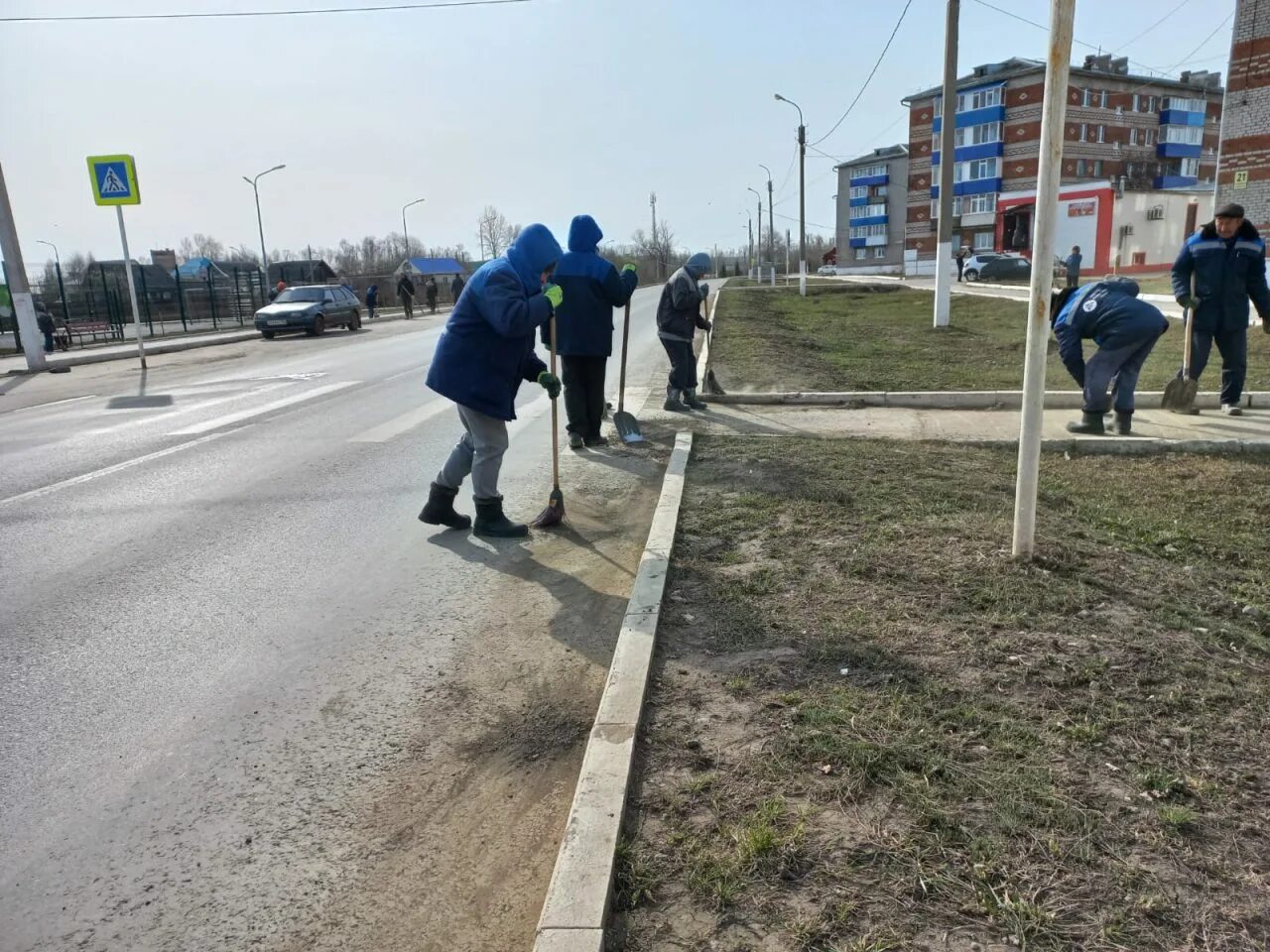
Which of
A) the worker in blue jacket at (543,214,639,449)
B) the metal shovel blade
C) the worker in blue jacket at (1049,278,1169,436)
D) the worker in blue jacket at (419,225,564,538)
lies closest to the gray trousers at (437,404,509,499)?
the worker in blue jacket at (419,225,564,538)

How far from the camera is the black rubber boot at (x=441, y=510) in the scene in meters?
5.75

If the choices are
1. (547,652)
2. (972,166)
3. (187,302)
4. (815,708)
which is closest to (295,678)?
(547,652)

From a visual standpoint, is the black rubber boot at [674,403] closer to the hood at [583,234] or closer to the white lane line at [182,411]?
the hood at [583,234]

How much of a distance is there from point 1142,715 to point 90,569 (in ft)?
17.6

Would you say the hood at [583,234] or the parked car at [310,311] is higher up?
the hood at [583,234]

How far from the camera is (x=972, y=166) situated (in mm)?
69062

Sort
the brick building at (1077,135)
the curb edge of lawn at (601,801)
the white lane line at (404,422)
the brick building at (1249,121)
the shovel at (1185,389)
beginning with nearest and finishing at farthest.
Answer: the curb edge of lawn at (601,801)
the shovel at (1185,389)
the white lane line at (404,422)
the brick building at (1249,121)
the brick building at (1077,135)

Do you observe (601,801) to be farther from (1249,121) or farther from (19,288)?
(1249,121)

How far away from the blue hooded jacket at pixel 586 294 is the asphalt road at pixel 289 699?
106 cm

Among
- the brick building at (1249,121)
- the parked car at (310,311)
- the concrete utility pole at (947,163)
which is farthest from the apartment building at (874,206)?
the concrete utility pole at (947,163)

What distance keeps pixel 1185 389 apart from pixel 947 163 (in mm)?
11374

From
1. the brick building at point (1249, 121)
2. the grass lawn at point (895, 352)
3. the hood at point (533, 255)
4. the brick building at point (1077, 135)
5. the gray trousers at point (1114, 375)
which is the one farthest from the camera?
the brick building at point (1077, 135)

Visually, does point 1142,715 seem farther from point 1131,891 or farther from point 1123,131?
point 1123,131

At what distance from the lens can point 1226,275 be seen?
306 inches
